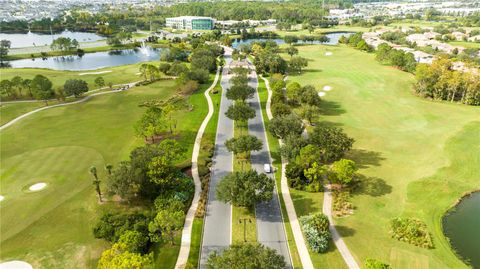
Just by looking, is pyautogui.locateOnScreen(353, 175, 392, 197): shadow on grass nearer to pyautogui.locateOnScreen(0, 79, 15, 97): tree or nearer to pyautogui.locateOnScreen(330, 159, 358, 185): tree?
pyautogui.locateOnScreen(330, 159, 358, 185): tree

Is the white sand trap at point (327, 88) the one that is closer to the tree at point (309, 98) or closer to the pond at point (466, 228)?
the tree at point (309, 98)

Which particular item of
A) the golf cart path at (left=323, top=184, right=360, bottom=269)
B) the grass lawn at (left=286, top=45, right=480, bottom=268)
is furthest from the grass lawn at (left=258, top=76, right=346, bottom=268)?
the golf cart path at (left=323, top=184, right=360, bottom=269)

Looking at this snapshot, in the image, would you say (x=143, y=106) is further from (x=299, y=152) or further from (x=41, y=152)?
(x=299, y=152)

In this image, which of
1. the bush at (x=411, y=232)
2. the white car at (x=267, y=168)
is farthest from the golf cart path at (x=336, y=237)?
the white car at (x=267, y=168)

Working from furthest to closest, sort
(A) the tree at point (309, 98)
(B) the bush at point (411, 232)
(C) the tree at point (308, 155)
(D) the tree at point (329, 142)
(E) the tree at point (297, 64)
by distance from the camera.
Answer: (E) the tree at point (297, 64) < (A) the tree at point (309, 98) < (D) the tree at point (329, 142) < (C) the tree at point (308, 155) < (B) the bush at point (411, 232)

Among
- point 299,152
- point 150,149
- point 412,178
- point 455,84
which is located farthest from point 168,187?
point 455,84

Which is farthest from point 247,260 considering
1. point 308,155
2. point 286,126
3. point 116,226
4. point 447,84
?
point 447,84

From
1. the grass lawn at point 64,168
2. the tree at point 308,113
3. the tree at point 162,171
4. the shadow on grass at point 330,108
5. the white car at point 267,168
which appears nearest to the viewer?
the grass lawn at point 64,168
